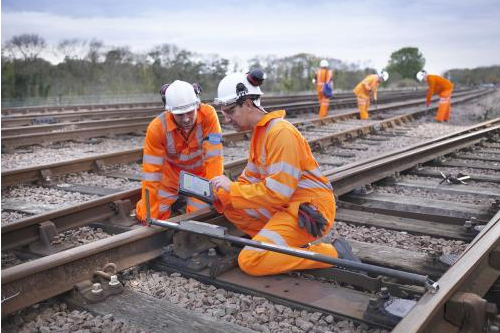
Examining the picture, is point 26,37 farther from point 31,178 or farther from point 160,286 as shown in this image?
point 160,286

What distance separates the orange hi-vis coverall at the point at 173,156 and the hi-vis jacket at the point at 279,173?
0.96 metres

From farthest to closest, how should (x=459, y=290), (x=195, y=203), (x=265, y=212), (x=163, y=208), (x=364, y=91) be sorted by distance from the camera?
(x=364, y=91) → (x=163, y=208) → (x=195, y=203) → (x=265, y=212) → (x=459, y=290)

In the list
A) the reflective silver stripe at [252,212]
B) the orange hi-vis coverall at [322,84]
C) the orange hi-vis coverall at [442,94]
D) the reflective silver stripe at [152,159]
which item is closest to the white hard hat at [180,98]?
the reflective silver stripe at [152,159]

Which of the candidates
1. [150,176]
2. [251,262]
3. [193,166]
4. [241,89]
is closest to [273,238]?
[251,262]

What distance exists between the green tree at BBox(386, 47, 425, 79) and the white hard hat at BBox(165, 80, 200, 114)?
9201 centimetres

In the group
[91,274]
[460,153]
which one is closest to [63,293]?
[91,274]

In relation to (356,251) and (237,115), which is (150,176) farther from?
(356,251)

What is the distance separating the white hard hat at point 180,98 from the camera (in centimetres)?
451

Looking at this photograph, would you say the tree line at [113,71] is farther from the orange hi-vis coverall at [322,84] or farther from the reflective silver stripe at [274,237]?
the reflective silver stripe at [274,237]

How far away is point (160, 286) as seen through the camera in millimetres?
3404

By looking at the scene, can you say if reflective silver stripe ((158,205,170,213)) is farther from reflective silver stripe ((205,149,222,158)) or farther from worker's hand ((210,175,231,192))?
worker's hand ((210,175,231,192))

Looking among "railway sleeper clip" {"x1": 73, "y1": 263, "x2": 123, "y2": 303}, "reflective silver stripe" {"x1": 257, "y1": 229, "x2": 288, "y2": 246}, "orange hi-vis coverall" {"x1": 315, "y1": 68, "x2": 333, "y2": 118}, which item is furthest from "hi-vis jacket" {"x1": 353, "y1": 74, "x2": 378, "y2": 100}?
"railway sleeper clip" {"x1": 73, "y1": 263, "x2": 123, "y2": 303}

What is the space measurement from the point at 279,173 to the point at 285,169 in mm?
49

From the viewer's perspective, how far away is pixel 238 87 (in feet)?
11.8
